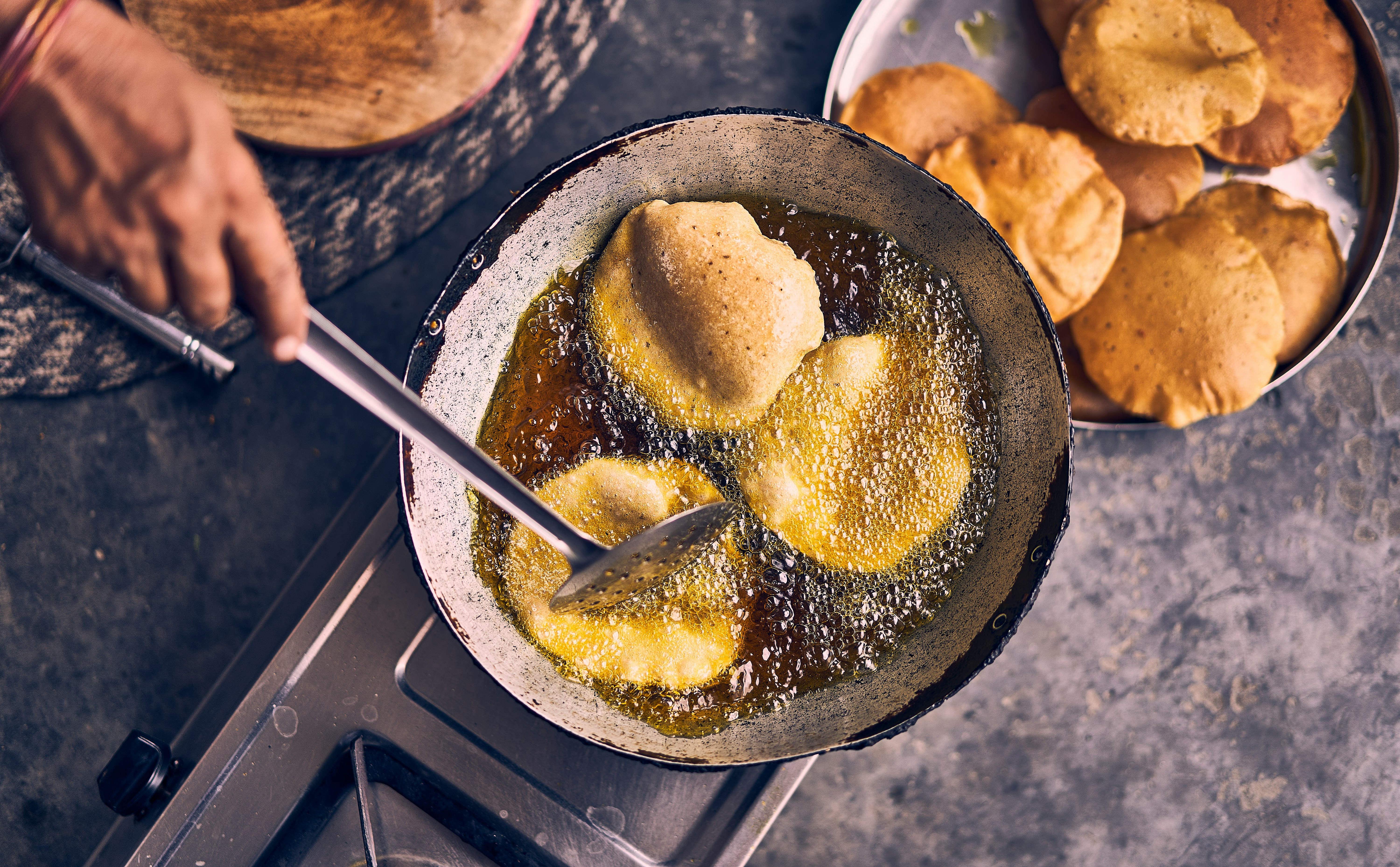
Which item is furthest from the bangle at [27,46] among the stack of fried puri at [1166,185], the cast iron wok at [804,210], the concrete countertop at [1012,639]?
the stack of fried puri at [1166,185]

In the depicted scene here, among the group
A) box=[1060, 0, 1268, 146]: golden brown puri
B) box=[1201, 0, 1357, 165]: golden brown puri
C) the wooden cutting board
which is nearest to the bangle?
the wooden cutting board

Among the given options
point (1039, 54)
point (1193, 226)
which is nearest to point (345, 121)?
point (1039, 54)

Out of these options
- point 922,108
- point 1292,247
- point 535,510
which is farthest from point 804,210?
point 1292,247

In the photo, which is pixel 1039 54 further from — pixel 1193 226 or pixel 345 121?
pixel 345 121

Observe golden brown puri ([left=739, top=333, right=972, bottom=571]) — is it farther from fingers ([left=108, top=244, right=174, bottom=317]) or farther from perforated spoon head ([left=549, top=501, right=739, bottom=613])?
fingers ([left=108, top=244, right=174, bottom=317])

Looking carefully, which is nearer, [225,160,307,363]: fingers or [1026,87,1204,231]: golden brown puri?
[225,160,307,363]: fingers

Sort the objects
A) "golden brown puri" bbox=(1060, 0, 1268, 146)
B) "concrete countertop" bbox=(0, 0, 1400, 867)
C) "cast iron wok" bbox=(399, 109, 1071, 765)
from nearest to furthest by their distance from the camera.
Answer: "cast iron wok" bbox=(399, 109, 1071, 765) → "golden brown puri" bbox=(1060, 0, 1268, 146) → "concrete countertop" bbox=(0, 0, 1400, 867)

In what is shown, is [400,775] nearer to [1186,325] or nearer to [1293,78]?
[1186,325]
